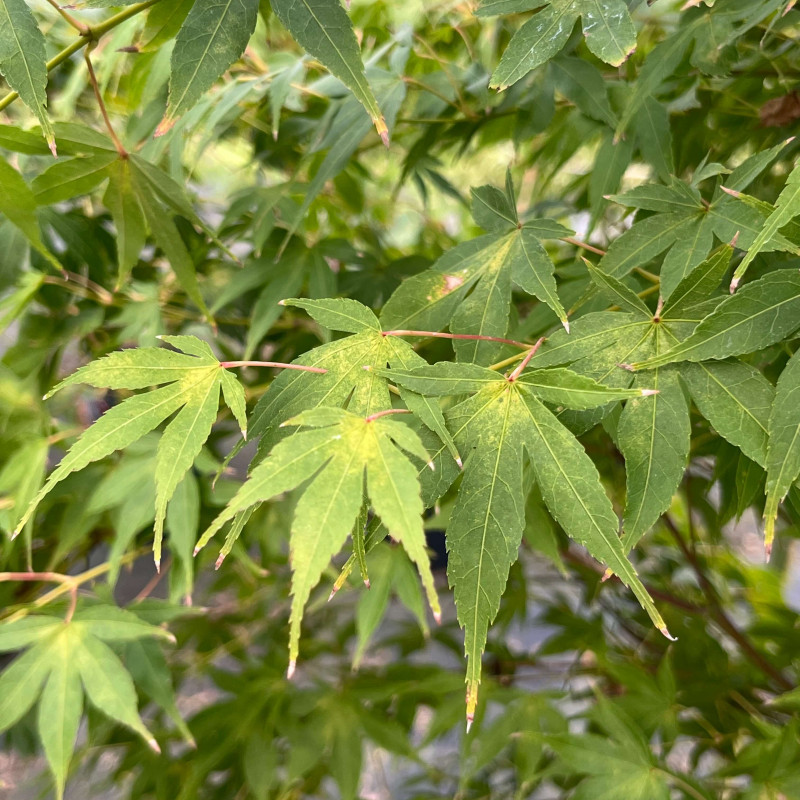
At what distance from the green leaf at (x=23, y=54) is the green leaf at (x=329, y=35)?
12cm

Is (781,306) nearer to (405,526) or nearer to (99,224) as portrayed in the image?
(405,526)

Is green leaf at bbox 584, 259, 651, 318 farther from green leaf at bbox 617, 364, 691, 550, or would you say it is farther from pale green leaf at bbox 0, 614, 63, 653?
pale green leaf at bbox 0, 614, 63, 653

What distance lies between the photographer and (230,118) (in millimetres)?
545

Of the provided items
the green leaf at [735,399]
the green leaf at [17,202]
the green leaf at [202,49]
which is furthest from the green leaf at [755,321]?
the green leaf at [17,202]

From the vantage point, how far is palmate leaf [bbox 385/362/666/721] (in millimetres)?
261

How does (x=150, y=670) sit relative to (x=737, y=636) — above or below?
above

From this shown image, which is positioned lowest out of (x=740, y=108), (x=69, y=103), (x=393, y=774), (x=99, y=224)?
(x=393, y=774)

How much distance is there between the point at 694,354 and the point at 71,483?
0.55 metres

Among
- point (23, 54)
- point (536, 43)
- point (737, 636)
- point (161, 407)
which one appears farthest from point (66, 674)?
point (737, 636)

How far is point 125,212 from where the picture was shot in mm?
453

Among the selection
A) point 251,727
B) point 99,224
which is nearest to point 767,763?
point 251,727

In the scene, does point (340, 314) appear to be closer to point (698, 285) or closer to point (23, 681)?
point (698, 285)

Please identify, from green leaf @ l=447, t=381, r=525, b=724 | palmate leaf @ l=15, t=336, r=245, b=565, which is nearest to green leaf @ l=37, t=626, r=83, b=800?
palmate leaf @ l=15, t=336, r=245, b=565

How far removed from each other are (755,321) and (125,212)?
0.40 m
